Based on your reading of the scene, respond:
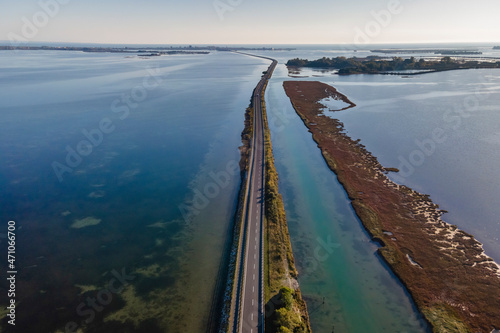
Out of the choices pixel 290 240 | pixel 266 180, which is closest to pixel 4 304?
pixel 290 240

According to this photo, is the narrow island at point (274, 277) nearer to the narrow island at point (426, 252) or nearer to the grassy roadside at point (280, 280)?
the grassy roadside at point (280, 280)

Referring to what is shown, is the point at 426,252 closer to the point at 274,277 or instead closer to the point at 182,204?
the point at 274,277
